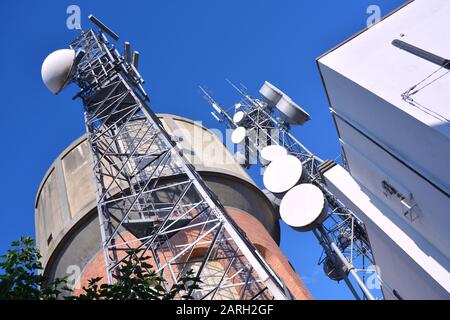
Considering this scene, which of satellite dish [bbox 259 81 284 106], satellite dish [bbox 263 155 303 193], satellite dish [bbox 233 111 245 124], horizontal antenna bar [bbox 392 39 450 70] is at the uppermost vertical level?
satellite dish [bbox 233 111 245 124]

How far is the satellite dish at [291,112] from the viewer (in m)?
19.4

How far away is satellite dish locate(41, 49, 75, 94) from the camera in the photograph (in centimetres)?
1499

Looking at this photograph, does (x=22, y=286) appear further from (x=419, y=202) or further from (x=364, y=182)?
(x=364, y=182)

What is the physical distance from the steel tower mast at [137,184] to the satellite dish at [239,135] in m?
6.35

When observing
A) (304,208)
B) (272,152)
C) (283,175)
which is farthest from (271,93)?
(304,208)

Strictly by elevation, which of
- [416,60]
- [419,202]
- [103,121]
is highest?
[103,121]

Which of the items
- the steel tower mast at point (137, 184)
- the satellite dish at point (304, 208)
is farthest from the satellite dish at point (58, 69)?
the satellite dish at point (304, 208)

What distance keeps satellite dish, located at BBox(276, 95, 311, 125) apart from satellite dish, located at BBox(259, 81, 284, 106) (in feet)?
1.23

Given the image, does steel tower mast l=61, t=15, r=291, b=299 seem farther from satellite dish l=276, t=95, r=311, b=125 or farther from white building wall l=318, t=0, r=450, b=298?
satellite dish l=276, t=95, r=311, b=125

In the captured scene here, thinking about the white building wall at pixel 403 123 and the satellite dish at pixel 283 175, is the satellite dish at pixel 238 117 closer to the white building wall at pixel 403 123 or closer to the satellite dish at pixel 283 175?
the satellite dish at pixel 283 175

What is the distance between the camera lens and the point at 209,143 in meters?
17.3

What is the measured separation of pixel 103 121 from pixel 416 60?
871cm

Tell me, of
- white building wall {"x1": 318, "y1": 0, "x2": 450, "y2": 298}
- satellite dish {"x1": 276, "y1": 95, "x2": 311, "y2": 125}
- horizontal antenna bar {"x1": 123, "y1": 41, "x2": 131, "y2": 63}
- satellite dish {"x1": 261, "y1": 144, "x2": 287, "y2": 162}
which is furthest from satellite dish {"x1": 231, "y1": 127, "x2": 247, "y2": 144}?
white building wall {"x1": 318, "y1": 0, "x2": 450, "y2": 298}
